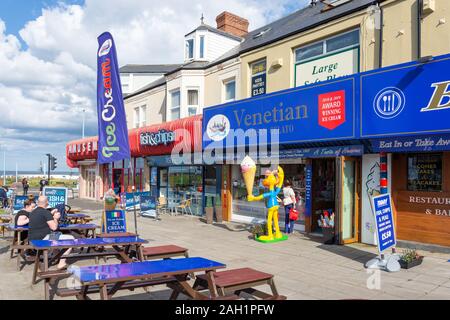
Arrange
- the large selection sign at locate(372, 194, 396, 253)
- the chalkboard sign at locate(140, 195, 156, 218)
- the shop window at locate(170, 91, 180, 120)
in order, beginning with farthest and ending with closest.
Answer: the shop window at locate(170, 91, 180, 120) → the chalkboard sign at locate(140, 195, 156, 218) → the large selection sign at locate(372, 194, 396, 253)

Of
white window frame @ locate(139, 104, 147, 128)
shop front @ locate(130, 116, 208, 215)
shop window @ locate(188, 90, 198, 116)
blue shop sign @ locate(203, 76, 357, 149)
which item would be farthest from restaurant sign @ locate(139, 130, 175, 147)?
white window frame @ locate(139, 104, 147, 128)

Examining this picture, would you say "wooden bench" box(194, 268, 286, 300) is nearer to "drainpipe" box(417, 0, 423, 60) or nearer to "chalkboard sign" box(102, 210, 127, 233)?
"chalkboard sign" box(102, 210, 127, 233)

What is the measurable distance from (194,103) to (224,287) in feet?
47.7

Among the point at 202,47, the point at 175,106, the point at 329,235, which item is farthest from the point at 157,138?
the point at 329,235

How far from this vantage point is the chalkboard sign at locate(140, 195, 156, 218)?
1650 cm

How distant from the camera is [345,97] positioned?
34.6 feet

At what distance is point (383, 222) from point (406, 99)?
10.5 ft

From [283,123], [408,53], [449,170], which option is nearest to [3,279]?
[283,123]

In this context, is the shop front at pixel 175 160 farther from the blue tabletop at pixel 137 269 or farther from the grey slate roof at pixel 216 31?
the blue tabletop at pixel 137 269

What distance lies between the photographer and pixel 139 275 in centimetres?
461

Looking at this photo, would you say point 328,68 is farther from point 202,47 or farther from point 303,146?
point 202,47

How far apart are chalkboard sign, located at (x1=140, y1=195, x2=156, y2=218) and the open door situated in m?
8.56

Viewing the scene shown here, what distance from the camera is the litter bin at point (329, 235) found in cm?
1064
